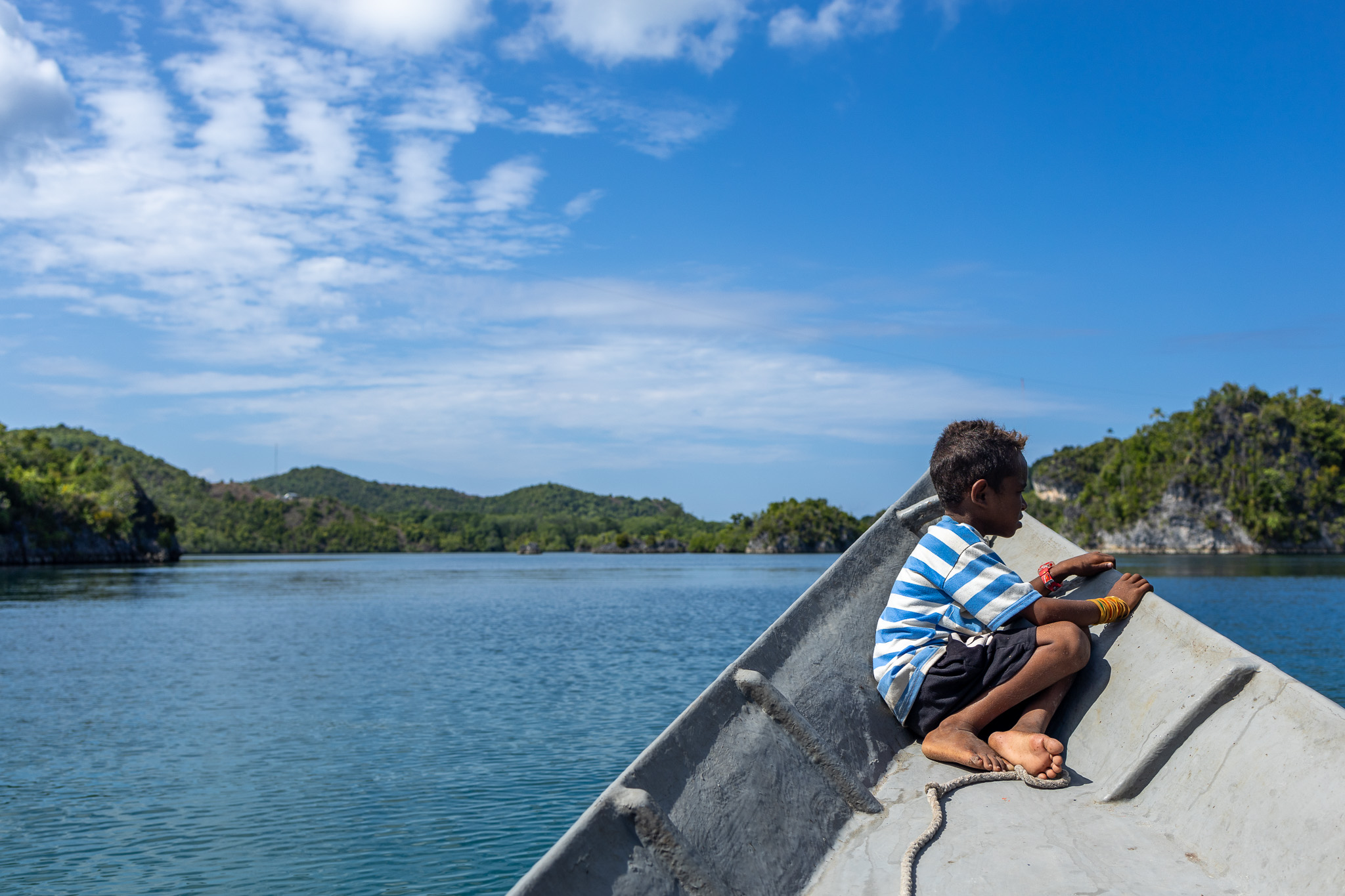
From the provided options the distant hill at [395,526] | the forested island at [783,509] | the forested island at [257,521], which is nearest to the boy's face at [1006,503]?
the forested island at [783,509]

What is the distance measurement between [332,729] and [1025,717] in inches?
381

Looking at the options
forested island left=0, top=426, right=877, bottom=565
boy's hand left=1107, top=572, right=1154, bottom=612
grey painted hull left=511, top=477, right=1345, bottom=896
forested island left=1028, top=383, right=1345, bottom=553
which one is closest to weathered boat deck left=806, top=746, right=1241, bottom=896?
grey painted hull left=511, top=477, right=1345, bottom=896

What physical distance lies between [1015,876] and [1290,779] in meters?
0.86

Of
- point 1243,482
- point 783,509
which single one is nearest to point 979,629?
point 1243,482

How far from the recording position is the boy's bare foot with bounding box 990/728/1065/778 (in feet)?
10.6

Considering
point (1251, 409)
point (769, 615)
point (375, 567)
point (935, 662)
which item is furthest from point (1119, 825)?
point (1251, 409)

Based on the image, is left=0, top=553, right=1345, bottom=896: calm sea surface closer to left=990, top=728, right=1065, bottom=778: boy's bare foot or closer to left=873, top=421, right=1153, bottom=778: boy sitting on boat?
left=873, top=421, right=1153, bottom=778: boy sitting on boat

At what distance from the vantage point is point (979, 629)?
11.7ft

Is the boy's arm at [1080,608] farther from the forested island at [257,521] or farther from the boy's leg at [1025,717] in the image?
the forested island at [257,521]

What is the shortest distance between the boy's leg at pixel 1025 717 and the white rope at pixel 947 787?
4cm

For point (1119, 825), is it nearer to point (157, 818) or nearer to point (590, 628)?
point (157, 818)

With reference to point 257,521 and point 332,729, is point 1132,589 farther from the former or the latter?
point 257,521

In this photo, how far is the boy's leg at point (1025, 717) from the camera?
10.7ft

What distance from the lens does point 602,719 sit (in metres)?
11.4
